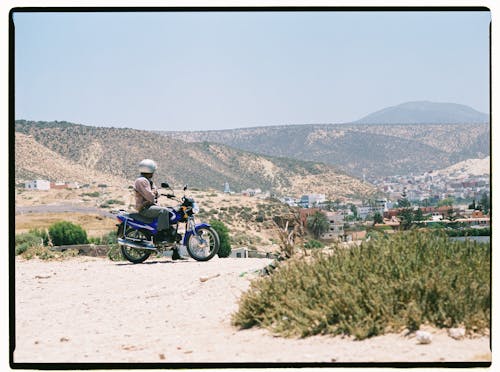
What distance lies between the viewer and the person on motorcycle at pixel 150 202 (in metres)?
13.1

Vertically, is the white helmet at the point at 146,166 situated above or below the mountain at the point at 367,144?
below

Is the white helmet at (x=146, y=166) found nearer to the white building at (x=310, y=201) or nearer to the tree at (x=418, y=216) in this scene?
the tree at (x=418, y=216)

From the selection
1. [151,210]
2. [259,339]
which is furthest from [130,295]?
[259,339]

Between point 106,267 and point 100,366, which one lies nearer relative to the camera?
point 100,366

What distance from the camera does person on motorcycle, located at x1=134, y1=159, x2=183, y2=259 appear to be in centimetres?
1314

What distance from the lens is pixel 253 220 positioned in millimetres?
36938

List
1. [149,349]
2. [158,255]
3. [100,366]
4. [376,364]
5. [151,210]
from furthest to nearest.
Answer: [158,255]
[151,210]
[149,349]
[100,366]
[376,364]

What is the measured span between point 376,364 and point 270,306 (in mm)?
2095

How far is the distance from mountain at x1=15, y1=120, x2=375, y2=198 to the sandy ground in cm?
3940

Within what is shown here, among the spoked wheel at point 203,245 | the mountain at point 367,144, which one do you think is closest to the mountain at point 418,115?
the mountain at point 367,144

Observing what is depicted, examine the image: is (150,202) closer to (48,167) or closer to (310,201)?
(310,201)

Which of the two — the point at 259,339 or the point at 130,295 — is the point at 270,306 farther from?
the point at 130,295

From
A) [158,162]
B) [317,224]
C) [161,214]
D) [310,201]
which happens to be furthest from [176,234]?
[158,162]

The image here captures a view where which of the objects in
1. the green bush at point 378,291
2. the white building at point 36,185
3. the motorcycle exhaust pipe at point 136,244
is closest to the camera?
the green bush at point 378,291
